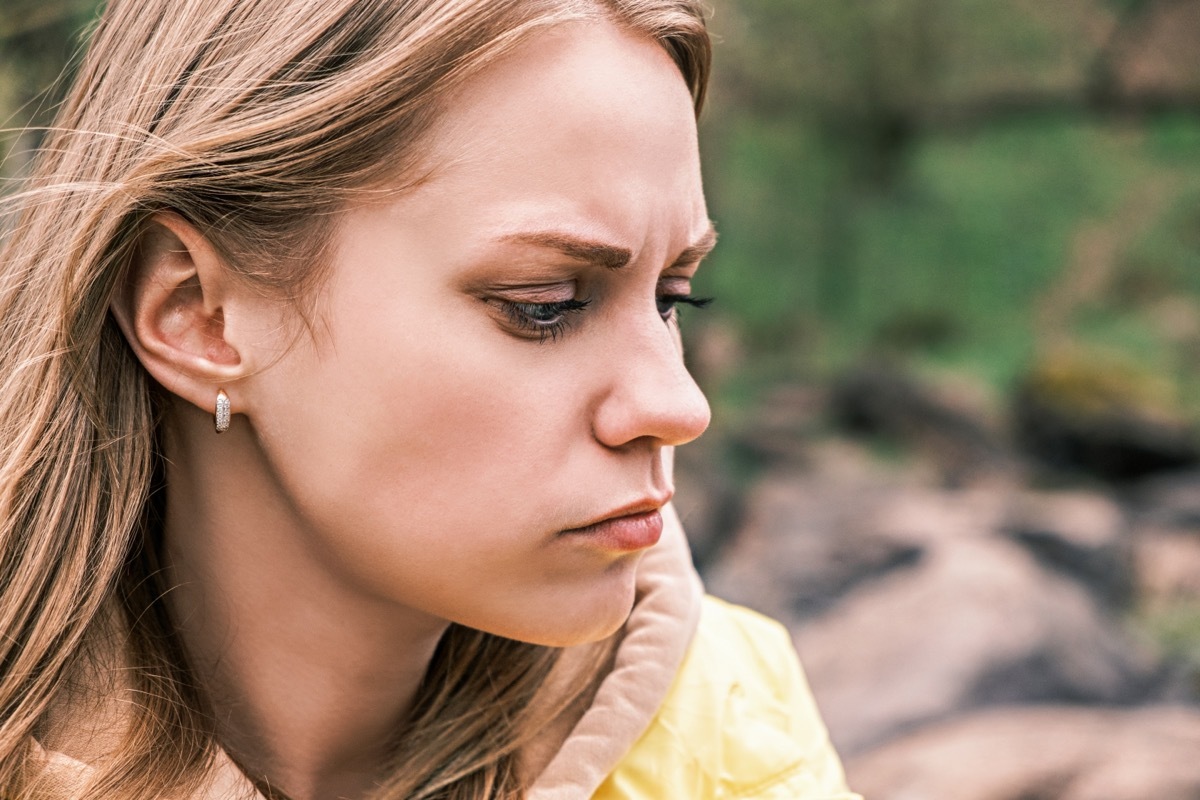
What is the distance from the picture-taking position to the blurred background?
368 centimetres

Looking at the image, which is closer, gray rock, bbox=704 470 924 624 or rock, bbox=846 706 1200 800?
rock, bbox=846 706 1200 800

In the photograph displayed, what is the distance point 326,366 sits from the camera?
139 centimetres

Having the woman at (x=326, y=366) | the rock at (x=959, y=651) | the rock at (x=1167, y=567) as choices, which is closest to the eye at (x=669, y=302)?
the woman at (x=326, y=366)

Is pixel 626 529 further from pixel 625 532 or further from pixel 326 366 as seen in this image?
pixel 326 366

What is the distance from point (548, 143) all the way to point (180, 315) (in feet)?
1.51

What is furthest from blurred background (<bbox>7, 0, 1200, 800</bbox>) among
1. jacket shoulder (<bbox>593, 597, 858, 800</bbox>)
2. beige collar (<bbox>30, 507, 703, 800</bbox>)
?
beige collar (<bbox>30, 507, 703, 800</bbox>)

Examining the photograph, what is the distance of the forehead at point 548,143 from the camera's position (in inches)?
53.4

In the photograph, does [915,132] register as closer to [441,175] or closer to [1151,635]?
[1151,635]

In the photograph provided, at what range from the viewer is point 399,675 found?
169 centimetres

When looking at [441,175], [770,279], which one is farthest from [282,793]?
[770,279]

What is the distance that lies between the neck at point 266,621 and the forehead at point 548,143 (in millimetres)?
424

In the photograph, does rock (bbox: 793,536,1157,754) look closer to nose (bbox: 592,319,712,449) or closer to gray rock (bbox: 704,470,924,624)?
gray rock (bbox: 704,470,924,624)

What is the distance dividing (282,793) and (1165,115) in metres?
11.0

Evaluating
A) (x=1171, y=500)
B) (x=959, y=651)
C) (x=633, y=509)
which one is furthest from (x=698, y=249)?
(x=1171, y=500)
